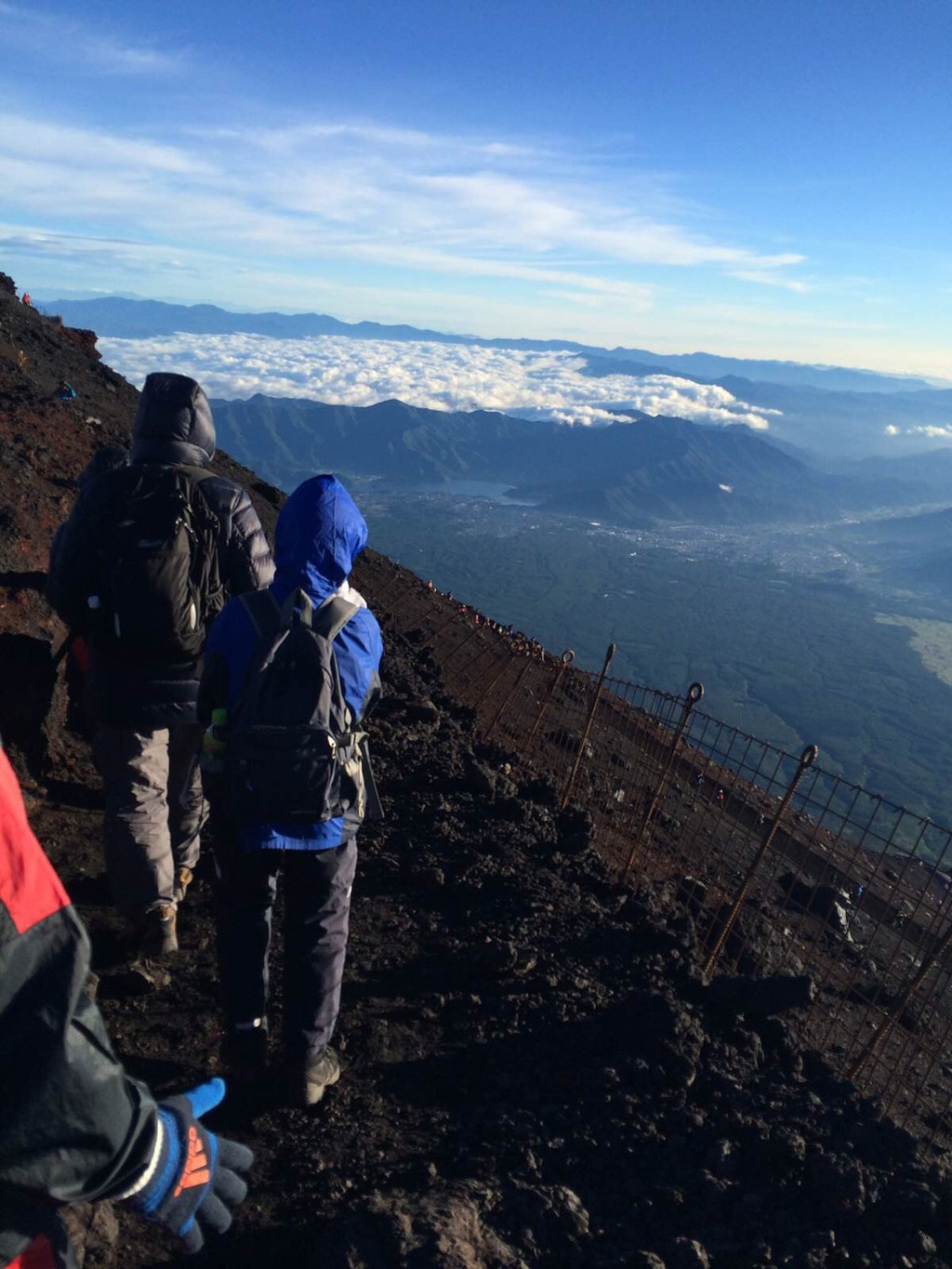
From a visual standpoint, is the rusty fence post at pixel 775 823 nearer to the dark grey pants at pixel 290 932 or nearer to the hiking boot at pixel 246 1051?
the dark grey pants at pixel 290 932

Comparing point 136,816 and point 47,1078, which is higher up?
point 47,1078

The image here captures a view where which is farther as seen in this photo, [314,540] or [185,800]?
[185,800]

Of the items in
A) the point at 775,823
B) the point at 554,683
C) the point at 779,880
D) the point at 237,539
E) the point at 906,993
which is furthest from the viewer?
the point at 779,880

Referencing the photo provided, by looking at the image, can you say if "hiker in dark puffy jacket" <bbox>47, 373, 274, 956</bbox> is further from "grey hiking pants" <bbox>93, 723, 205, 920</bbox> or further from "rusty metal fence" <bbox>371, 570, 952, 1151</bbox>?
"rusty metal fence" <bbox>371, 570, 952, 1151</bbox>

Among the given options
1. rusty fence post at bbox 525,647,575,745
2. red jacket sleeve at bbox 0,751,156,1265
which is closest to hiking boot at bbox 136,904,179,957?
red jacket sleeve at bbox 0,751,156,1265

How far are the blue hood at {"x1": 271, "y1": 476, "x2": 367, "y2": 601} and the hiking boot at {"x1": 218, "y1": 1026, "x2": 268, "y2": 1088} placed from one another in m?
1.68

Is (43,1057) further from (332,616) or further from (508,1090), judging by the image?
(508,1090)

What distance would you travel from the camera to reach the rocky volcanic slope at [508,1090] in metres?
2.91

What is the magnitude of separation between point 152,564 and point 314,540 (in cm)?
93

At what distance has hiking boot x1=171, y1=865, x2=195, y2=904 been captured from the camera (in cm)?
434

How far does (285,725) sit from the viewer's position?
10.0ft

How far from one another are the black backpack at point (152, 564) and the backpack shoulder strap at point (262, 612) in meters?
0.75

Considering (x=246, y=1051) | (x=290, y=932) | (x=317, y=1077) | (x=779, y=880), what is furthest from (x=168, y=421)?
(x=779, y=880)

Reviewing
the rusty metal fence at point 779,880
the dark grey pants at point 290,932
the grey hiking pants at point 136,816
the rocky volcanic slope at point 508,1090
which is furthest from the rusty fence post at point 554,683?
the dark grey pants at point 290,932
